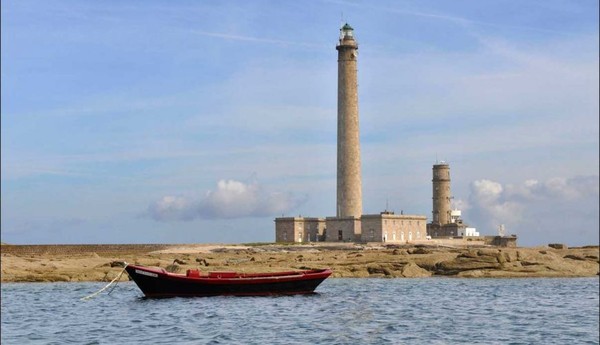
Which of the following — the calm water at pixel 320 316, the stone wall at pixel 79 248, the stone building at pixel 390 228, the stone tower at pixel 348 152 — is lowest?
the calm water at pixel 320 316

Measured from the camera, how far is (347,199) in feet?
344

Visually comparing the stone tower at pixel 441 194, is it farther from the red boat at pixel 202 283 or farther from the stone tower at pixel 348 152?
the red boat at pixel 202 283

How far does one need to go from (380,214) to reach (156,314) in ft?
209

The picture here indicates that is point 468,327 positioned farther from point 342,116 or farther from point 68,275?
point 342,116

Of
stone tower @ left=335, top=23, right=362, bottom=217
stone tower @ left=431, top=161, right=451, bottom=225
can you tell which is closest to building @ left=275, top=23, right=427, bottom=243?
stone tower @ left=335, top=23, right=362, bottom=217

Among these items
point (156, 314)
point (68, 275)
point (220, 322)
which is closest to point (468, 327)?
point (220, 322)

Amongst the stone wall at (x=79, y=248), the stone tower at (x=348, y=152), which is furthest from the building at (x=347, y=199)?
the stone wall at (x=79, y=248)

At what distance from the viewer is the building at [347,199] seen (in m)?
104

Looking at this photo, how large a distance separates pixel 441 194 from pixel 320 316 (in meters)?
82.7

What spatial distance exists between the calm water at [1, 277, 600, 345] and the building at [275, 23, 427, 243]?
4819 centimetres

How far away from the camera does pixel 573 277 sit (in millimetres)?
66875

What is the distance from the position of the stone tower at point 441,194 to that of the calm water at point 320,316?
6288 cm

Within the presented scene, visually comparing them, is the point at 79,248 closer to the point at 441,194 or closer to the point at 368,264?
the point at 368,264

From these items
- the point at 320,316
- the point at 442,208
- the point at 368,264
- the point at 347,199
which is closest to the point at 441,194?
the point at 442,208
